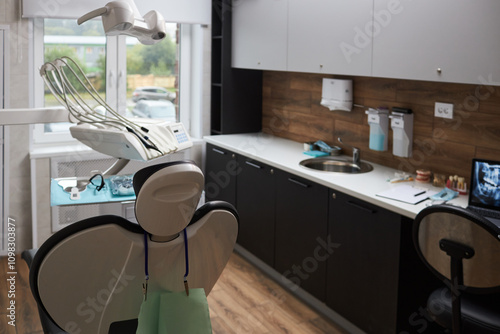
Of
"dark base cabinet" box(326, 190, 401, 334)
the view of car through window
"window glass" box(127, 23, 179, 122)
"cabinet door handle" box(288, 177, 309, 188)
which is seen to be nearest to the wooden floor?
"dark base cabinet" box(326, 190, 401, 334)

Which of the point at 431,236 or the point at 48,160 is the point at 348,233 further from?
the point at 48,160

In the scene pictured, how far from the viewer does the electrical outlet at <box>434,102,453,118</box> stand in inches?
124

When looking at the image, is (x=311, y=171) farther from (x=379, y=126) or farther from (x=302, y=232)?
(x=379, y=126)

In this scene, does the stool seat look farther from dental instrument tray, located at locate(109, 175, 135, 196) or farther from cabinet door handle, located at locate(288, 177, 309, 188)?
dental instrument tray, located at locate(109, 175, 135, 196)

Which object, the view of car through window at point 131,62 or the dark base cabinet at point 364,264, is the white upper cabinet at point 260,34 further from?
the dark base cabinet at point 364,264

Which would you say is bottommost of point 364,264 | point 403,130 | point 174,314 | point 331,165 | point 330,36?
point 364,264

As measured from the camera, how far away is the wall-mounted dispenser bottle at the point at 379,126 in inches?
140

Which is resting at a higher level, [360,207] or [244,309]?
[360,207]

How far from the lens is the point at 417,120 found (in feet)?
11.1

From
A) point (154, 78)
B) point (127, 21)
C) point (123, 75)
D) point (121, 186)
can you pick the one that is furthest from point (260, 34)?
point (127, 21)

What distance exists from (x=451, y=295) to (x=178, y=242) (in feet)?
3.90

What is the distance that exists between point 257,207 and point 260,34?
132 centimetres

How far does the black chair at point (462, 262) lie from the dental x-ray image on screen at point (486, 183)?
0.50 m

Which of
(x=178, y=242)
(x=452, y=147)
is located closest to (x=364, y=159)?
(x=452, y=147)
